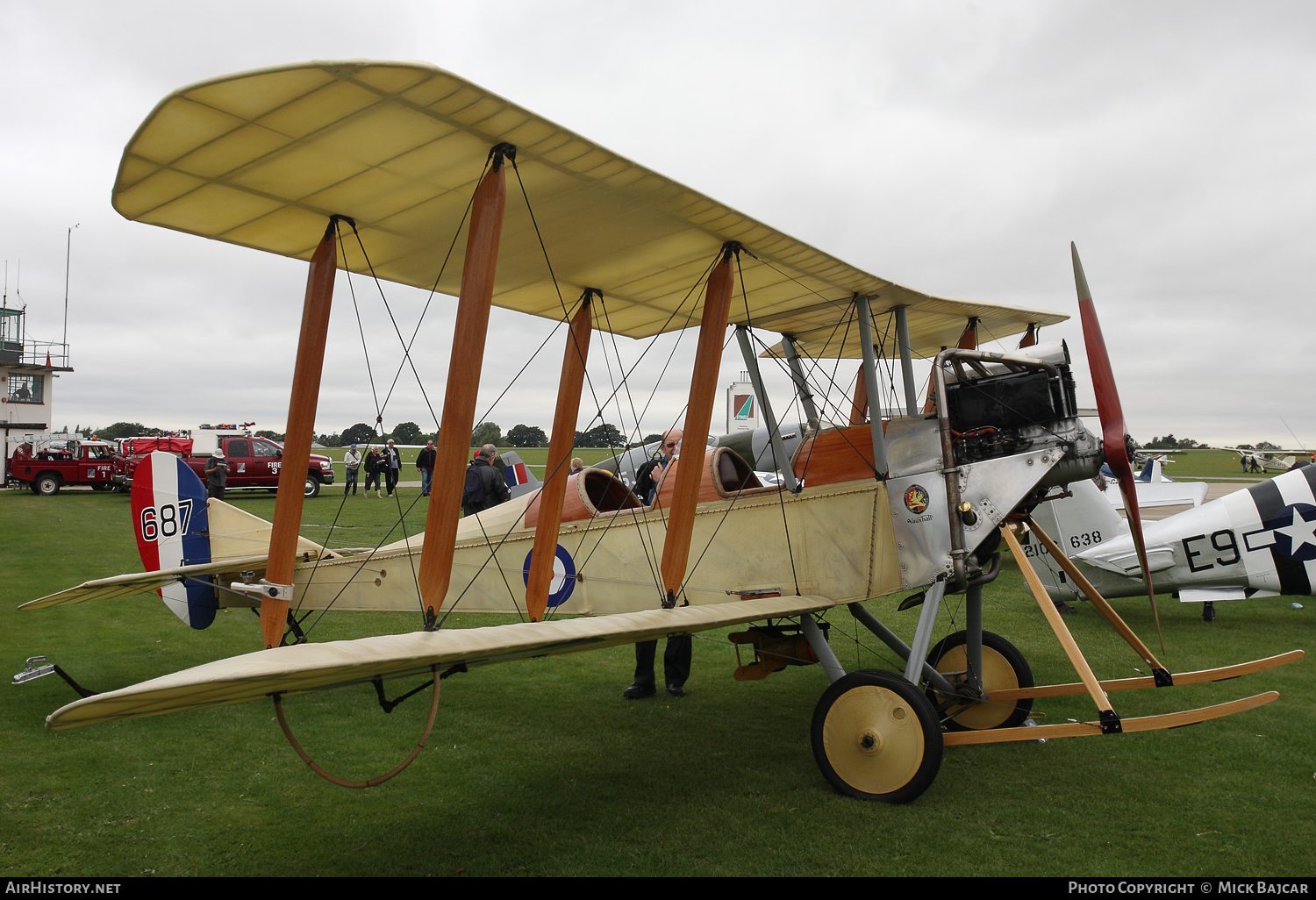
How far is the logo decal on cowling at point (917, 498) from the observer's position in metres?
4.47

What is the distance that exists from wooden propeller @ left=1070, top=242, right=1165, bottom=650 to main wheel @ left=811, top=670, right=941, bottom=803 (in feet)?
4.82

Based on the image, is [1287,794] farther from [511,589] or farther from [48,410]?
[48,410]

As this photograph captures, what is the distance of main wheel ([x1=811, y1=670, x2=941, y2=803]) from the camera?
12.4ft

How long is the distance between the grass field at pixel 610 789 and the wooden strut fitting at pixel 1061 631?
59cm

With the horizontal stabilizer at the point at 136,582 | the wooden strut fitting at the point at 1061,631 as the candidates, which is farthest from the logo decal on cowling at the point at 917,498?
the horizontal stabilizer at the point at 136,582

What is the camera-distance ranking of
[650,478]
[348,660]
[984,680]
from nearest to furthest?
1. [348,660]
2. [984,680]
3. [650,478]

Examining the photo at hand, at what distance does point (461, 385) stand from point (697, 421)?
1628 mm

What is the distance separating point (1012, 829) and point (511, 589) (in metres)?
3.33

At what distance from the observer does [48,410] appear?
3150cm

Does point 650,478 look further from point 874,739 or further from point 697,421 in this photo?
point 874,739

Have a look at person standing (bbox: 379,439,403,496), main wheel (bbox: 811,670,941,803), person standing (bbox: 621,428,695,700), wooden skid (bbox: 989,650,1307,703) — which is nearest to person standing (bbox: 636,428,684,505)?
person standing (bbox: 621,428,695,700)

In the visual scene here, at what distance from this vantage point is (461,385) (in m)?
3.36

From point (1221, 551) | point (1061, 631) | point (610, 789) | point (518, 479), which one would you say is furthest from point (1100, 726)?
point (518, 479)
